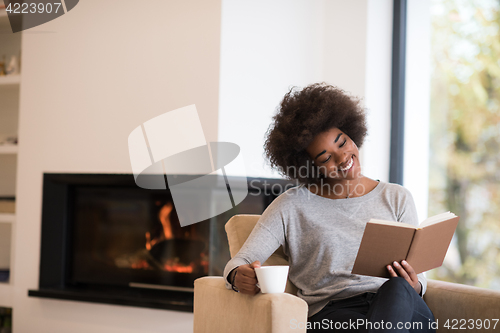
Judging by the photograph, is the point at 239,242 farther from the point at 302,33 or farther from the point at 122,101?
the point at 302,33

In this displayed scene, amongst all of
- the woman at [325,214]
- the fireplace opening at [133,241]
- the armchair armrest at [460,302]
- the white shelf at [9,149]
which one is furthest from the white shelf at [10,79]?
the armchair armrest at [460,302]

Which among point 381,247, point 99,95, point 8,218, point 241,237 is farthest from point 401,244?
point 8,218

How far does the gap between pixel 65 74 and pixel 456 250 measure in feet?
8.28

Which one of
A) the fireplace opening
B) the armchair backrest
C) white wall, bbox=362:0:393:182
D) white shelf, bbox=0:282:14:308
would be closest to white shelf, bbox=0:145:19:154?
the fireplace opening

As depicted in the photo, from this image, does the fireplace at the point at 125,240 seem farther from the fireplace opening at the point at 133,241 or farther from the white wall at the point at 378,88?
the white wall at the point at 378,88

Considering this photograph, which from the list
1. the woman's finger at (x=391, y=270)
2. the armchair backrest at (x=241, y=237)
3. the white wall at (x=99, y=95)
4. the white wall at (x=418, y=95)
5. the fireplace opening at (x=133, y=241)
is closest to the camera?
the woman's finger at (x=391, y=270)

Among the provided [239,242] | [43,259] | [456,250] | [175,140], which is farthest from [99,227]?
[456,250]

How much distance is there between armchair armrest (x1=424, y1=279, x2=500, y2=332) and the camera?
1.36 meters

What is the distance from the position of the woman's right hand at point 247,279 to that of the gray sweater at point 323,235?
0.13 m

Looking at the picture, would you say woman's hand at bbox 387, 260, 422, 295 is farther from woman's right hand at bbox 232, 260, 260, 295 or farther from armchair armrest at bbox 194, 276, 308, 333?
woman's right hand at bbox 232, 260, 260, 295

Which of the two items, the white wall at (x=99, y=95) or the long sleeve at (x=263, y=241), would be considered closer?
the long sleeve at (x=263, y=241)

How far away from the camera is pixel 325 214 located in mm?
1486

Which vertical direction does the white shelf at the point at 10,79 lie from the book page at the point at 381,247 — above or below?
above

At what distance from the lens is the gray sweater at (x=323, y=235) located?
4.58ft
